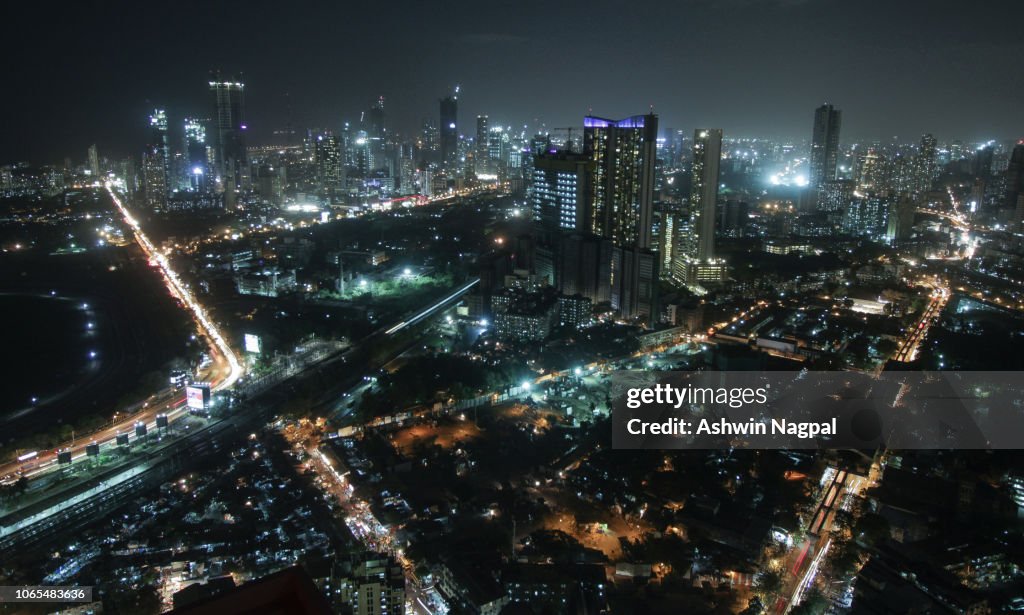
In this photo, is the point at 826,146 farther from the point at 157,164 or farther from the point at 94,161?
the point at 94,161

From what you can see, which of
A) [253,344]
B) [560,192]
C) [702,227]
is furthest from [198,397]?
[702,227]

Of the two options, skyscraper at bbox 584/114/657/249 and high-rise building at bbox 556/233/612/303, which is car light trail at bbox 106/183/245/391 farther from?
skyscraper at bbox 584/114/657/249

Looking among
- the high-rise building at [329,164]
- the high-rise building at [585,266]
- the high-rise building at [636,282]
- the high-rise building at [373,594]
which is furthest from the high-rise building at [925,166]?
the high-rise building at [373,594]

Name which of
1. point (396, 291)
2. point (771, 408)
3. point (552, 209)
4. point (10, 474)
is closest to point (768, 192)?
point (552, 209)

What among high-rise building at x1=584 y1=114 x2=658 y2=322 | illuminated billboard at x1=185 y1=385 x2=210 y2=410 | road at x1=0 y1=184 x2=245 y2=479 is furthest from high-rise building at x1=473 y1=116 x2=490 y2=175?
illuminated billboard at x1=185 y1=385 x2=210 y2=410

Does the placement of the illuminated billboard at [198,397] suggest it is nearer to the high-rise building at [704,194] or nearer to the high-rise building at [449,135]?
the high-rise building at [704,194]

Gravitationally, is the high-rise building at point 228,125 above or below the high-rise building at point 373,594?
above
